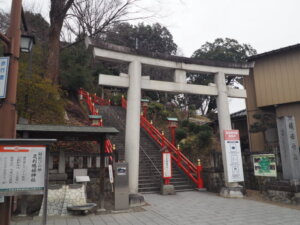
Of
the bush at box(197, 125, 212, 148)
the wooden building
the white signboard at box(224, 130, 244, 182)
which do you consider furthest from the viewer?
the bush at box(197, 125, 212, 148)

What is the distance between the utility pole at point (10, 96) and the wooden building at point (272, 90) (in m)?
12.9

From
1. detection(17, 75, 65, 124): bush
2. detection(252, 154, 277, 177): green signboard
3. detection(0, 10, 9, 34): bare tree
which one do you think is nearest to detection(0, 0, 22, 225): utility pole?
detection(17, 75, 65, 124): bush

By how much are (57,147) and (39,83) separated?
3.02 metres

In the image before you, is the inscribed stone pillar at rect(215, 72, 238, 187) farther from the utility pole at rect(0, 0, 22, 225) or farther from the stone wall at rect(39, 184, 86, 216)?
the utility pole at rect(0, 0, 22, 225)

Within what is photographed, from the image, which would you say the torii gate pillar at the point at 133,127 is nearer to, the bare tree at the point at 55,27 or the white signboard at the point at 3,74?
the white signboard at the point at 3,74

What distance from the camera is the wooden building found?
13.6m

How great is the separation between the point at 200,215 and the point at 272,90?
36.1 feet

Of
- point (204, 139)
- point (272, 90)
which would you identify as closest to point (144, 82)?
point (204, 139)

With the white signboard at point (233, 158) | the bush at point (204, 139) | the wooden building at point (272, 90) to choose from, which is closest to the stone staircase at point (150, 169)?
the white signboard at point (233, 158)

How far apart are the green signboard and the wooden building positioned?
4129 millimetres

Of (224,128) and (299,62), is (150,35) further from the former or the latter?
(224,128)

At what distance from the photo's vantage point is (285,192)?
8375 millimetres

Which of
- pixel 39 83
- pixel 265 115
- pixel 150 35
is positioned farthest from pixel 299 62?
pixel 150 35

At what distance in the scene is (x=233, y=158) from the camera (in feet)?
31.4
